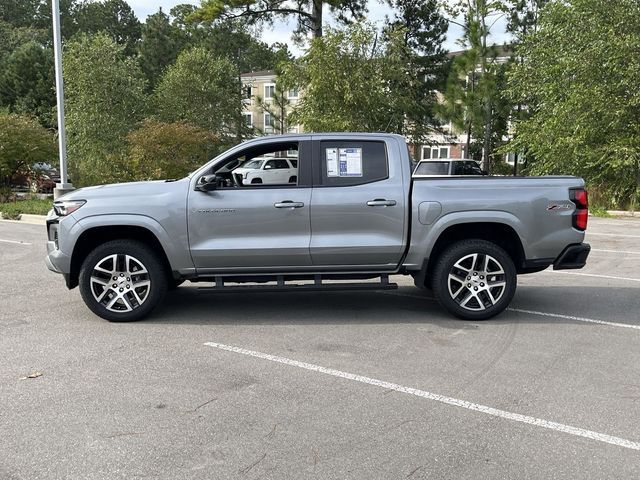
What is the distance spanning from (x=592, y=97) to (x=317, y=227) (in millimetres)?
16086

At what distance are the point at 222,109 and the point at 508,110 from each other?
51.5 feet

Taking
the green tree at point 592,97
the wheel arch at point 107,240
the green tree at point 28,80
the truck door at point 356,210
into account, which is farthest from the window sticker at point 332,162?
the green tree at point 28,80

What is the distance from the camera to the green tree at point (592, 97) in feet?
60.3

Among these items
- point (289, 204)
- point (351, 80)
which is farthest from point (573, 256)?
point (351, 80)

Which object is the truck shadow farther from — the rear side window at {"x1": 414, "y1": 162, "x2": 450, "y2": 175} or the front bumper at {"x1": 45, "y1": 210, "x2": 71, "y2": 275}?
the rear side window at {"x1": 414, "y1": 162, "x2": 450, "y2": 175}

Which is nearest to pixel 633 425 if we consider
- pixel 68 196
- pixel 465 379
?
pixel 465 379

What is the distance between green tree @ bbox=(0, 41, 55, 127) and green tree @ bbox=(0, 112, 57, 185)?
79.7 feet

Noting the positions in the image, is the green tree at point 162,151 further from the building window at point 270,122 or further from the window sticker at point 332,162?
the building window at point 270,122

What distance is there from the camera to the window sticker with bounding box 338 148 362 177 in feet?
19.9

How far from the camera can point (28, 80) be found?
43125mm

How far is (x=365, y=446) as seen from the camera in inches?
135

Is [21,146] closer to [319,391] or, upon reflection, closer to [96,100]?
[96,100]

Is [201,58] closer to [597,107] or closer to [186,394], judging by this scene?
[597,107]

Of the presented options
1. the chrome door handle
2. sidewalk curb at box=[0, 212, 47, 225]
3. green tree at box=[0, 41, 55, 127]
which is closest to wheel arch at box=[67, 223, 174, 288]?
the chrome door handle
